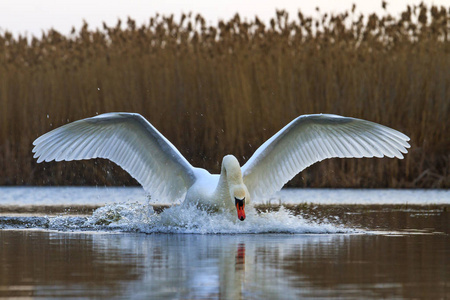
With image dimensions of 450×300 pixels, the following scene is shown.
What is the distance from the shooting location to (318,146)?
11.9 metres

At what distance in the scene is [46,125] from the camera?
17.6 m

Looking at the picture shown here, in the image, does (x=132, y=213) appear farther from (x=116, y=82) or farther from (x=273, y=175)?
(x=116, y=82)

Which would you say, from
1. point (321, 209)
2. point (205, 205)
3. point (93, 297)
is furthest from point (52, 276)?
point (321, 209)

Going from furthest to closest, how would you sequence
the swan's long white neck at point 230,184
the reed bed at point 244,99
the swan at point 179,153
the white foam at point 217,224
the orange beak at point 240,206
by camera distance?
the reed bed at point 244,99
the swan at point 179,153
the white foam at point 217,224
the swan's long white neck at point 230,184
the orange beak at point 240,206

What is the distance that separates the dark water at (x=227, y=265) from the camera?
623 cm

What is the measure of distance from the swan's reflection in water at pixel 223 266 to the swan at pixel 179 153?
4.97 ft

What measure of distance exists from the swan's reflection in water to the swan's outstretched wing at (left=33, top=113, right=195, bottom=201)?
1529 millimetres

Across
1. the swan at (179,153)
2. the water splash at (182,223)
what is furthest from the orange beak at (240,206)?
the swan at (179,153)

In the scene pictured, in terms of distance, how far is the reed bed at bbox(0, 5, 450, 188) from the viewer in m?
16.7

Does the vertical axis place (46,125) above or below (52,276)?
above

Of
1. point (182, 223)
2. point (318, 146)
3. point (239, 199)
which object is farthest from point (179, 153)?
point (318, 146)

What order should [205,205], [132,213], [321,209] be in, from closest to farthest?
[205,205] → [132,213] → [321,209]

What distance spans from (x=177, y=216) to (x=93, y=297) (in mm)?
4884

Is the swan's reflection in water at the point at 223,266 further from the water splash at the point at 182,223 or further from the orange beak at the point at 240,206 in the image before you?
the water splash at the point at 182,223
